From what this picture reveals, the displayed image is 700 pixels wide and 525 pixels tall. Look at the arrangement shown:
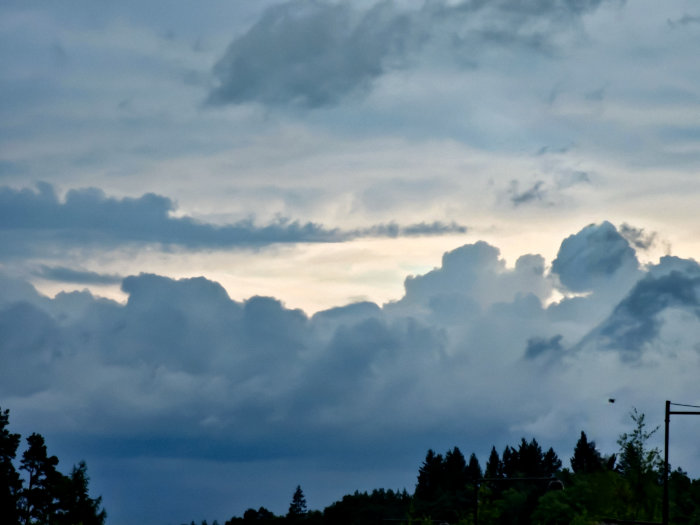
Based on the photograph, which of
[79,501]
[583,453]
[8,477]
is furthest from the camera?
[583,453]

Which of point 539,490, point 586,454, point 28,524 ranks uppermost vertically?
point 586,454

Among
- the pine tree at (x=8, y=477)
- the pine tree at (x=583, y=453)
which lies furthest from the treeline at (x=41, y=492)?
the pine tree at (x=583, y=453)

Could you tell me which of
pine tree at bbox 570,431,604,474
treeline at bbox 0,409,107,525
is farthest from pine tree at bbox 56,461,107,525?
pine tree at bbox 570,431,604,474

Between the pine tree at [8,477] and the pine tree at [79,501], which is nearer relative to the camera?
the pine tree at [8,477]

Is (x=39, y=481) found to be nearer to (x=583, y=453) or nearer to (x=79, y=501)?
(x=79, y=501)

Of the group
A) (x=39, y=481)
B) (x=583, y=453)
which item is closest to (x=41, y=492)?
(x=39, y=481)

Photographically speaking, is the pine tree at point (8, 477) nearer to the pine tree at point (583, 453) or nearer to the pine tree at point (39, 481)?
the pine tree at point (39, 481)

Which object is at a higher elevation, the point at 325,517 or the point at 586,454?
the point at 586,454

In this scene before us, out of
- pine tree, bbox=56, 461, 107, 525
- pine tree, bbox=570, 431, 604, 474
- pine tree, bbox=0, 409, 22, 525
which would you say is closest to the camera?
pine tree, bbox=0, 409, 22, 525

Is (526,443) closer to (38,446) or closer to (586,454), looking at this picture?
(586,454)

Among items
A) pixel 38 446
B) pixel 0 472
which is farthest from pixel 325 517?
pixel 0 472

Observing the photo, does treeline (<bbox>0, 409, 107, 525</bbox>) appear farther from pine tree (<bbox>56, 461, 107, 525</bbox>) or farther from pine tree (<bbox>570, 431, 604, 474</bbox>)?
pine tree (<bbox>570, 431, 604, 474</bbox>)

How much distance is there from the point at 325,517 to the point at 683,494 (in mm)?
113266

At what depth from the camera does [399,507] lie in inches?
7495
